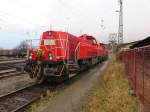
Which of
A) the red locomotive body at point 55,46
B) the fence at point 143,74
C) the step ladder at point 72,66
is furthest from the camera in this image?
the step ladder at point 72,66

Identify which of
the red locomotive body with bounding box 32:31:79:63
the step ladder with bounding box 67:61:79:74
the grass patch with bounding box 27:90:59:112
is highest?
the red locomotive body with bounding box 32:31:79:63

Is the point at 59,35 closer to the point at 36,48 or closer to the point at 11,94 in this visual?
the point at 36,48

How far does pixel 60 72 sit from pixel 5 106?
197 inches

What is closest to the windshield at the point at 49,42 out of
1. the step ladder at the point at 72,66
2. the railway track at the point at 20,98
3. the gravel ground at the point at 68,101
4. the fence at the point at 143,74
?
the step ladder at the point at 72,66

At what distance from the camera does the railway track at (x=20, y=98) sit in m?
9.66

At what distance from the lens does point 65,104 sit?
10445mm

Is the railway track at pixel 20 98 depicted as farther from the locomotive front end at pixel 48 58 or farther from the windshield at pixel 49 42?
the windshield at pixel 49 42

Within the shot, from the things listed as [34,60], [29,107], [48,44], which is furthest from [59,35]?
[29,107]

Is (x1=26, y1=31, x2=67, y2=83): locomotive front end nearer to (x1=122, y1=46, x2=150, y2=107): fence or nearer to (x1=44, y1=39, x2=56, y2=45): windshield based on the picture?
(x1=44, y1=39, x2=56, y2=45): windshield

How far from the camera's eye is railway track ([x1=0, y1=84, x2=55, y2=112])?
9.66 m

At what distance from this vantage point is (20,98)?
11336mm

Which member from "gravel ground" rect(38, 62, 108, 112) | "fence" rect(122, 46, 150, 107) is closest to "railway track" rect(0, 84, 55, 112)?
"gravel ground" rect(38, 62, 108, 112)

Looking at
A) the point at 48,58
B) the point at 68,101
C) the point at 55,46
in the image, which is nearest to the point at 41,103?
the point at 68,101

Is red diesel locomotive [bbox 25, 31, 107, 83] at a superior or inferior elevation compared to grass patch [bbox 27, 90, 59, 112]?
superior
